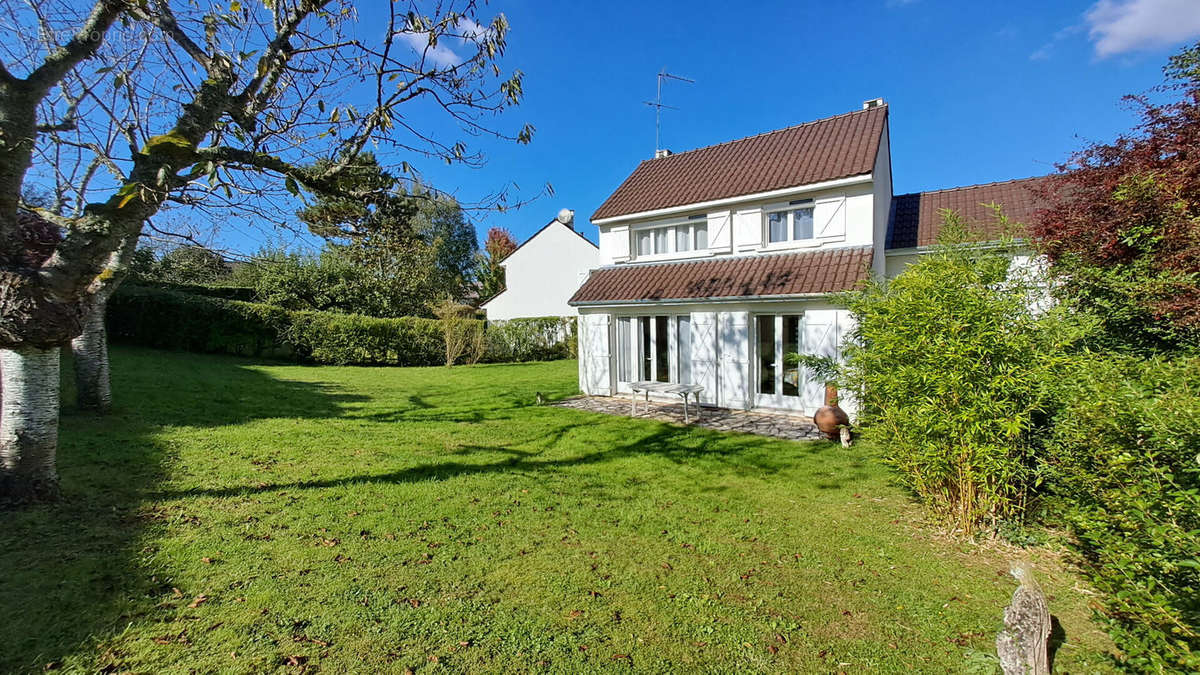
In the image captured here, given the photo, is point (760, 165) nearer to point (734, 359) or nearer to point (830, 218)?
point (830, 218)

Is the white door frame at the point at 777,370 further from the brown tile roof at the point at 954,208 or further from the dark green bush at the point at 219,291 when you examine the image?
the dark green bush at the point at 219,291

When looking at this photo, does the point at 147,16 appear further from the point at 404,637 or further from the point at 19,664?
the point at 404,637

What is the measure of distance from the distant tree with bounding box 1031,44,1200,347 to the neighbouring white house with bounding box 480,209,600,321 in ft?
76.3

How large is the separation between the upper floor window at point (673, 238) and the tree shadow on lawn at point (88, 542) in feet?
32.0

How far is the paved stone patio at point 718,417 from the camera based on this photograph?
355 inches

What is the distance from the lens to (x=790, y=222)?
11336 millimetres

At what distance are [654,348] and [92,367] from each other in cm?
1053

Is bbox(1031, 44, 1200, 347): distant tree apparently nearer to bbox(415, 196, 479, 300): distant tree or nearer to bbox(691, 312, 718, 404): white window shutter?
bbox(691, 312, 718, 404): white window shutter

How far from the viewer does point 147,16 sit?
3.90m

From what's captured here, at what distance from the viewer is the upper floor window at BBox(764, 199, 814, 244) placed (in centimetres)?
1116

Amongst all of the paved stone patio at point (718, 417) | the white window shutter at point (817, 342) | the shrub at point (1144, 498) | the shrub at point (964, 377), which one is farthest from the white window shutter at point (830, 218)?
the shrub at point (1144, 498)

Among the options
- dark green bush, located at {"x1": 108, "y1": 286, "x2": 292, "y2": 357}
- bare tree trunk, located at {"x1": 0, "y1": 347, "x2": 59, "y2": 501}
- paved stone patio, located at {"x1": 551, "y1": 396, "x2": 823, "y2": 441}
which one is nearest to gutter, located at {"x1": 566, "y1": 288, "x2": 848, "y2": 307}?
paved stone patio, located at {"x1": 551, "y1": 396, "x2": 823, "y2": 441}

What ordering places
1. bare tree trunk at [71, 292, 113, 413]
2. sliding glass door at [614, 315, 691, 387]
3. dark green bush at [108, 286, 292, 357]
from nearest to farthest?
1. bare tree trunk at [71, 292, 113, 413]
2. sliding glass door at [614, 315, 691, 387]
3. dark green bush at [108, 286, 292, 357]

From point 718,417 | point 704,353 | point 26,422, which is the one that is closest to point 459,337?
point 704,353
